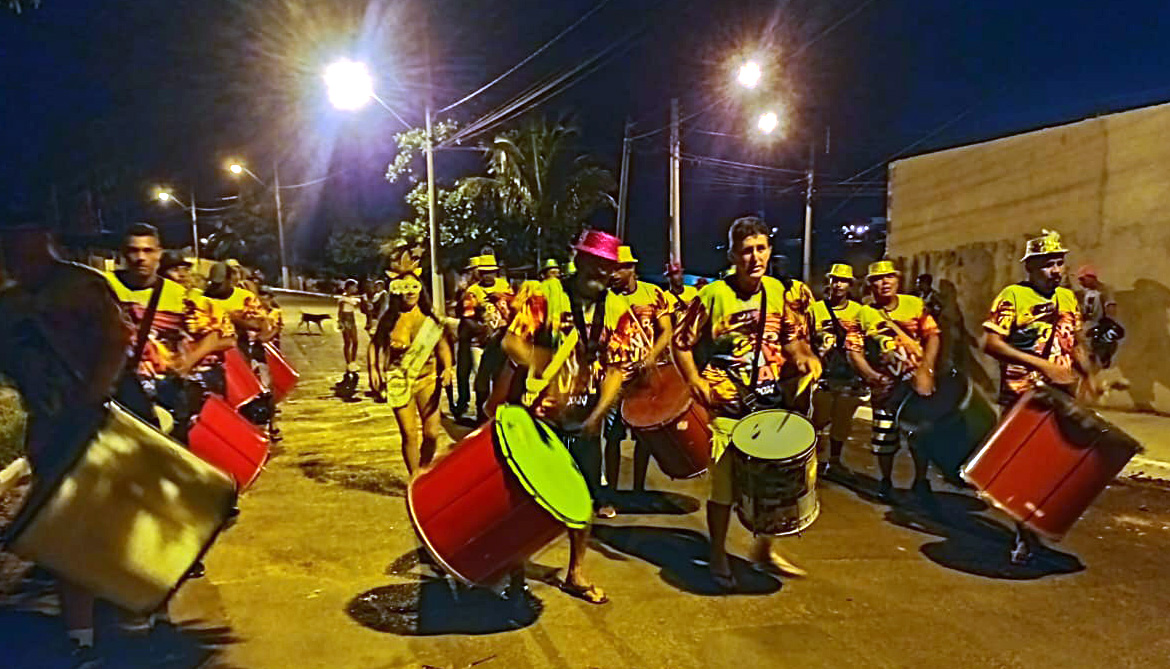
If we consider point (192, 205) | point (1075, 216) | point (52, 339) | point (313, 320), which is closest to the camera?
point (52, 339)

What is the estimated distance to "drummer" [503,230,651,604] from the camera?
4652 mm

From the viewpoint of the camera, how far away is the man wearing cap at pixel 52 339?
3.74 m

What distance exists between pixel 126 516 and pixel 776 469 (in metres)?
2.73

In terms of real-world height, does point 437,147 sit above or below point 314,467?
above

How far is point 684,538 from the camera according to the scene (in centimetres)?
585

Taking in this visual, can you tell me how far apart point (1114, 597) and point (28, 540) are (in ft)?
15.9

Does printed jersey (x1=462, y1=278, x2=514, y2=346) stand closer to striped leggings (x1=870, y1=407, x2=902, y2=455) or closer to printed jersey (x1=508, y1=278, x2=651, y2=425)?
striped leggings (x1=870, y1=407, x2=902, y2=455)

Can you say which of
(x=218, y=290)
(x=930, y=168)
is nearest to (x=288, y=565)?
(x=218, y=290)

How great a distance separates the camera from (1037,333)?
5.11 metres

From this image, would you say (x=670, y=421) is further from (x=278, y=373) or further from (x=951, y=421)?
(x=278, y=373)

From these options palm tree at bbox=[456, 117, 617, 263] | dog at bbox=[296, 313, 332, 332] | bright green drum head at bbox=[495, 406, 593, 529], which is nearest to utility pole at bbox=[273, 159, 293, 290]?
dog at bbox=[296, 313, 332, 332]

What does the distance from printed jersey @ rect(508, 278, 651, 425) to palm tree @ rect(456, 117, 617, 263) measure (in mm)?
18078

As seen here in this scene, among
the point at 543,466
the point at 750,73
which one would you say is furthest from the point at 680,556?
the point at 750,73

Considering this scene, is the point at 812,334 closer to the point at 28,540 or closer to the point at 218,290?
the point at 28,540
